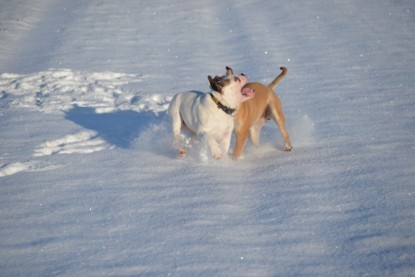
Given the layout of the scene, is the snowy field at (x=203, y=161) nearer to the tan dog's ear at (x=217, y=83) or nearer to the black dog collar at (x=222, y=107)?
the black dog collar at (x=222, y=107)

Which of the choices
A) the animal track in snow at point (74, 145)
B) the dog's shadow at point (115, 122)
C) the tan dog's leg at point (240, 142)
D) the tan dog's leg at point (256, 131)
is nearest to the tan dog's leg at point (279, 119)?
the tan dog's leg at point (256, 131)

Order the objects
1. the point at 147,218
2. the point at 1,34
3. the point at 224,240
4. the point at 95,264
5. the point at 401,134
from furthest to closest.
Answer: the point at 1,34 → the point at 401,134 → the point at 147,218 → the point at 224,240 → the point at 95,264

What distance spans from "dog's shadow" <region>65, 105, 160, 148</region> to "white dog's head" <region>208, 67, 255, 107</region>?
1441 millimetres

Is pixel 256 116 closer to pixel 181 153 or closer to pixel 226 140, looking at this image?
pixel 226 140

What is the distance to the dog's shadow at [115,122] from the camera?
19.4 ft

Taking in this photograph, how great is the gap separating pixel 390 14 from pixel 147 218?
983cm

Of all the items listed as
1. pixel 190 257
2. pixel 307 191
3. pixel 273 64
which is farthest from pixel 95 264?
pixel 273 64

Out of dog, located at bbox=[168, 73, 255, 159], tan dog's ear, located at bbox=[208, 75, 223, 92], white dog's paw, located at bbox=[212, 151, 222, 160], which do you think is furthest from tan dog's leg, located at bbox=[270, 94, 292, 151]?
tan dog's ear, located at bbox=[208, 75, 223, 92]

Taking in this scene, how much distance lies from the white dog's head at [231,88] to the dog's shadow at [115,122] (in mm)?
1441

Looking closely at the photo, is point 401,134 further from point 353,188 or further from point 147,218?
point 147,218

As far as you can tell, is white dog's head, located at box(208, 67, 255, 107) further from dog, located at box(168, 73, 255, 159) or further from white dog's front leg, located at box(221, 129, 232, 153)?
white dog's front leg, located at box(221, 129, 232, 153)

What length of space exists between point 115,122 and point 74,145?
893mm

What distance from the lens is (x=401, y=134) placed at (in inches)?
219

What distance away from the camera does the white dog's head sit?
4.79 m
